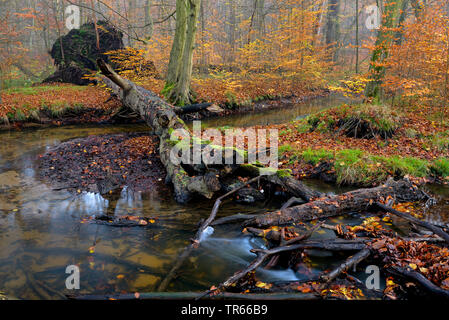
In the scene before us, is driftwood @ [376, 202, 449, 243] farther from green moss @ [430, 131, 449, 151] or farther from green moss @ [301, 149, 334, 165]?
green moss @ [430, 131, 449, 151]

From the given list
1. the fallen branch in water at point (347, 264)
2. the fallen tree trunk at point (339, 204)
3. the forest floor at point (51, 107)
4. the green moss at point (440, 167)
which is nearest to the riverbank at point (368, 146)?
the green moss at point (440, 167)

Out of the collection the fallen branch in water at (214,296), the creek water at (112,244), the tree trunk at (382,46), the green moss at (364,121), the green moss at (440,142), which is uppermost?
→ the tree trunk at (382,46)

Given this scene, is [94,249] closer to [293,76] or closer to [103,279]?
[103,279]

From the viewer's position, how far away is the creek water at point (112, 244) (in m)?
3.71

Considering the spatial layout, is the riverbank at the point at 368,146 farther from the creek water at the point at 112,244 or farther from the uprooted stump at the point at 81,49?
the uprooted stump at the point at 81,49

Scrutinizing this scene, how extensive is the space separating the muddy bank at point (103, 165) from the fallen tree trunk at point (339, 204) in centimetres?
298

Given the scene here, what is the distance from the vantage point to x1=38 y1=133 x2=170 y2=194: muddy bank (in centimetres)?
689

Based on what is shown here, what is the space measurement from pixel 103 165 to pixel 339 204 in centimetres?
616

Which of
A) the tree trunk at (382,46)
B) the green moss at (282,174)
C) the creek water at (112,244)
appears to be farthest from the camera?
the tree trunk at (382,46)

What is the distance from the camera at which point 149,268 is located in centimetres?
400

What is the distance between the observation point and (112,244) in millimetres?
4547

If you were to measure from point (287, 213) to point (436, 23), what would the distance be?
29.1 ft

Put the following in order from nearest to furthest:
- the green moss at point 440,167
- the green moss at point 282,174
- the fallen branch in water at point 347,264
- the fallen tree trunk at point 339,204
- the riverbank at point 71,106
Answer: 1. the fallen branch in water at point 347,264
2. the fallen tree trunk at point 339,204
3. the green moss at point 282,174
4. the green moss at point 440,167
5. the riverbank at point 71,106

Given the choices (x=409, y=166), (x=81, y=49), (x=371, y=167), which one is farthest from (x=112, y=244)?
(x=81, y=49)
